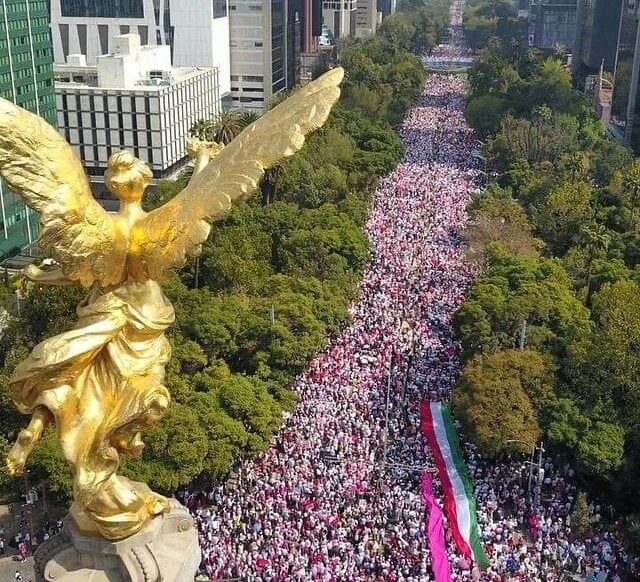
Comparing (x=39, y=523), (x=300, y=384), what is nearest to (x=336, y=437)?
(x=300, y=384)

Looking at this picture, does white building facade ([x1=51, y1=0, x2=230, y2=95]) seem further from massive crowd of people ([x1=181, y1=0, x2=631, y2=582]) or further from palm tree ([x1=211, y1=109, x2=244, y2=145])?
massive crowd of people ([x1=181, y1=0, x2=631, y2=582])

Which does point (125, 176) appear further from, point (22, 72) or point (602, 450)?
point (22, 72)

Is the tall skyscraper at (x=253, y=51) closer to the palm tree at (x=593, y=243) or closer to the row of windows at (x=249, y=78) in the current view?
the row of windows at (x=249, y=78)

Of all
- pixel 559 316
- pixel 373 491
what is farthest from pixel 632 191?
pixel 373 491

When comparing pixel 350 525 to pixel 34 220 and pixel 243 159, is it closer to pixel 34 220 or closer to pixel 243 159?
pixel 243 159

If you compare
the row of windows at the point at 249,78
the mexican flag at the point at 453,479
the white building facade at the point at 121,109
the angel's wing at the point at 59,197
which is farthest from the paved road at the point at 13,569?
the row of windows at the point at 249,78

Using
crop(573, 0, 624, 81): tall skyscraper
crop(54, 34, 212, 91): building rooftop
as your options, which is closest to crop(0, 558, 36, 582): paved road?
crop(54, 34, 212, 91): building rooftop
